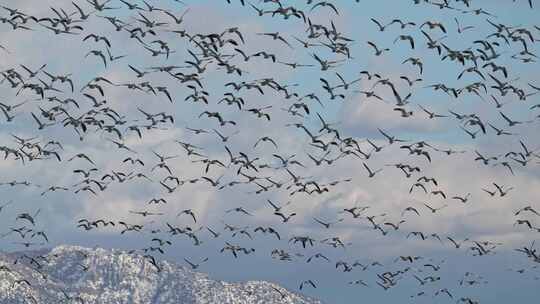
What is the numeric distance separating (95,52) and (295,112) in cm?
2623

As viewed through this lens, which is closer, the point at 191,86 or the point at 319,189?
the point at 191,86

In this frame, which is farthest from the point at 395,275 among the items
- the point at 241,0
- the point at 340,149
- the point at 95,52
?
the point at 241,0

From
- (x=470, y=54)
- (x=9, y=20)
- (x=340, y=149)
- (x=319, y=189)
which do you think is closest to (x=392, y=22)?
(x=470, y=54)

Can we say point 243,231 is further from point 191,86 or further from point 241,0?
point 241,0

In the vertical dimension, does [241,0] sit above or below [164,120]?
below

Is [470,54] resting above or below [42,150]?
above

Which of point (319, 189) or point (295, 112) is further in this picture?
point (319, 189)

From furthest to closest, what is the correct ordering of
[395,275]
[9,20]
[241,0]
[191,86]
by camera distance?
1. [395,275]
2. [191,86]
3. [9,20]
4. [241,0]

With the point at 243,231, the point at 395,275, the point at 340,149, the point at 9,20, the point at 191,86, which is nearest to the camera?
the point at 9,20

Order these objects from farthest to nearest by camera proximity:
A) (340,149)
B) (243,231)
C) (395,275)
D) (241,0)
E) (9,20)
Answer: (395,275) → (243,231) → (340,149) → (9,20) → (241,0)

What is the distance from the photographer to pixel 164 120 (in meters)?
157

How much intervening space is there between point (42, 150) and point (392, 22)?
49.1 metres

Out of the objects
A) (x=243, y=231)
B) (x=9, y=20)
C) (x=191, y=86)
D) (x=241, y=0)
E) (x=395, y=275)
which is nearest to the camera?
(x=241, y=0)

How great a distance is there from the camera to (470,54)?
5709 inches
